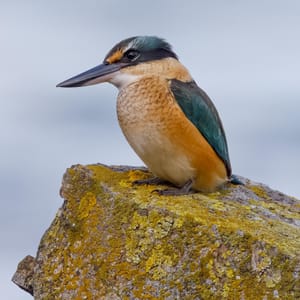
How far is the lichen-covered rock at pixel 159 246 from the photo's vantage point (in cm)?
541

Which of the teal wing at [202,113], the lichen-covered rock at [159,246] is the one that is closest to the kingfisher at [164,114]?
the teal wing at [202,113]

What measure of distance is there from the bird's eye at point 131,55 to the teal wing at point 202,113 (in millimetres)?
419

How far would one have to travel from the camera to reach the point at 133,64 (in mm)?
7137

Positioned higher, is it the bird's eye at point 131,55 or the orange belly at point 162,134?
the bird's eye at point 131,55

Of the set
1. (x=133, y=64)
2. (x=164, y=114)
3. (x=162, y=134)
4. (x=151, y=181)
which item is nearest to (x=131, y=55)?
(x=133, y=64)

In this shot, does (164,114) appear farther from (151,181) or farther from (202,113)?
(151,181)

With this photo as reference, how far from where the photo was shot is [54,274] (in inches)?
242

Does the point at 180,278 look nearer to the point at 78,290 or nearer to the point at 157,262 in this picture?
the point at 157,262

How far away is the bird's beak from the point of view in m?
7.16

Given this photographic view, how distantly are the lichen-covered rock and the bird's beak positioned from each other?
89cm

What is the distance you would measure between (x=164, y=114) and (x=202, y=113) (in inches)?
19.8

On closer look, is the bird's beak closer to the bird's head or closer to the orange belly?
the bird's head

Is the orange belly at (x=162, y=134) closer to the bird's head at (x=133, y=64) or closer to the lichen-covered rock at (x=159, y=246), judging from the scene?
the bird's head at (x=133, y=64)

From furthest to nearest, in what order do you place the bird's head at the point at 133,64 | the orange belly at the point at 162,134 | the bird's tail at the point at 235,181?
the bird's tail at the point at 235,181 → the bird's head at the point at 133,64 → the orange belly at the point at 162,134
